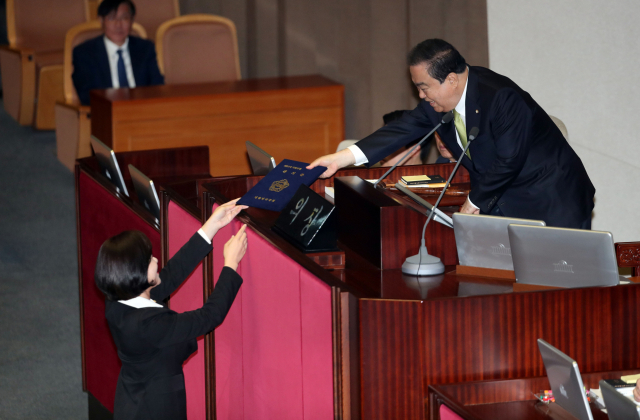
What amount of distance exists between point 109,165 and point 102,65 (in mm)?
2617

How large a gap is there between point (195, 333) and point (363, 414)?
547 millimetres

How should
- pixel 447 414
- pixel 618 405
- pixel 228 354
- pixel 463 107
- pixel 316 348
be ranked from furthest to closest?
pixel 228 354
pixel 463 107
pixel 316 348
pixel 447 414
pixel 618 405

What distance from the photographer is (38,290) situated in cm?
458

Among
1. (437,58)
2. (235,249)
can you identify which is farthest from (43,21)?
(437,58)

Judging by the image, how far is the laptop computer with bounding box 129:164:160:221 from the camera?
9.55ft

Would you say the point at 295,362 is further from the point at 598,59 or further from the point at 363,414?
the point at 598,59

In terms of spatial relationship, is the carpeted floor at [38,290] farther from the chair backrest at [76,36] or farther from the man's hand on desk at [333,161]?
the man's hand on desk at [333,161]

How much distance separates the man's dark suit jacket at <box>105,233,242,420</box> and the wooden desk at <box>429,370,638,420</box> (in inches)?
26.8

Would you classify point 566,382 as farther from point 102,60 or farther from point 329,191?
point 102,60

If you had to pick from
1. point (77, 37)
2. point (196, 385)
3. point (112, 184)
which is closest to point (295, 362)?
point (196, 385)

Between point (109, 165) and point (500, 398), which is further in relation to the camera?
point (109, 165)

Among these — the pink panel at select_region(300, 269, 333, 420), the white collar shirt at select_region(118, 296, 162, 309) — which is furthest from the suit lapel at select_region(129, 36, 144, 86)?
the pink panel at select_region(300, 269, 333, 420)

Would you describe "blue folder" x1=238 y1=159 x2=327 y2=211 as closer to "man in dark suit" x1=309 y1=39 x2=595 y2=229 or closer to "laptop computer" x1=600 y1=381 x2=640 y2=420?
"man in dark suit" x1=309 y1=39 x2=595 y2=229

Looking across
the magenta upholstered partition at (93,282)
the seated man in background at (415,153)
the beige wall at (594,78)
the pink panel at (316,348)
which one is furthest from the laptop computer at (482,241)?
the beige wall at (594,78)
